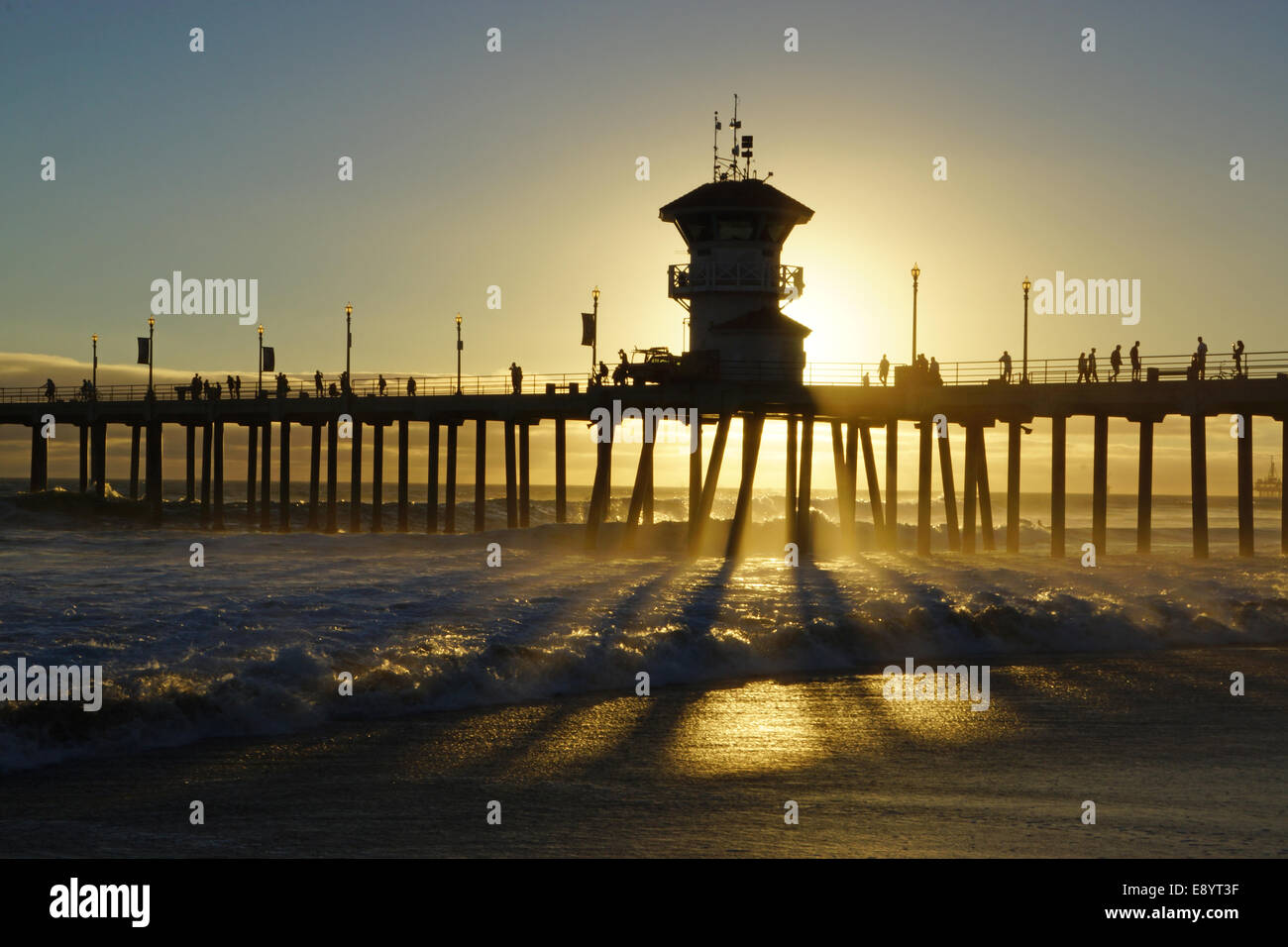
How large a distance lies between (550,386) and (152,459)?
2686cm

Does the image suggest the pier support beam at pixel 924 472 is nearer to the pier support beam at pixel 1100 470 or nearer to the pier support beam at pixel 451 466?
the pier support beam at pixel 1100 470

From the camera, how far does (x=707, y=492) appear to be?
43906 millimetres

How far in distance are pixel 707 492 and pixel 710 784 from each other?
30520 millimetres

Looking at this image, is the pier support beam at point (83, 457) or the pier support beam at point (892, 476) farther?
the pier support beam at point (83, 457)

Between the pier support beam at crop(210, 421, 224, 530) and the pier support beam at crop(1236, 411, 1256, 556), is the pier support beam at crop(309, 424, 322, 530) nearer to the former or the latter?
the pier support beam at crop(210, 421, 224, 530)

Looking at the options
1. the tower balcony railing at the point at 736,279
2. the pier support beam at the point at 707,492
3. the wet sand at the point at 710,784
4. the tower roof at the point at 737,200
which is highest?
the tower roof at the point at 737,200

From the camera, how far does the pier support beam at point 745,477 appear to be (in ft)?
143

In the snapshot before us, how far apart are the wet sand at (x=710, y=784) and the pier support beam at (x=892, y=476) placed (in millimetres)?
28573

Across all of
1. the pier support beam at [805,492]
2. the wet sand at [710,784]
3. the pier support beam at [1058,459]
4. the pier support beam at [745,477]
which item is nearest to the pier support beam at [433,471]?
the pier support beam at [745,477]

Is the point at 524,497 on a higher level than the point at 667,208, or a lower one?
lower

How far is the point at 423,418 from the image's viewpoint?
54.0 metres

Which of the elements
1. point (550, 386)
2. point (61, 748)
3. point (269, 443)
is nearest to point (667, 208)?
point (550, 386)

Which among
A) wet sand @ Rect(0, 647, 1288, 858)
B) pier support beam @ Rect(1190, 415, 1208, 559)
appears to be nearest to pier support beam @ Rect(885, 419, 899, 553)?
pier support beam @ Rect(1190, 415, 1208, 559)
